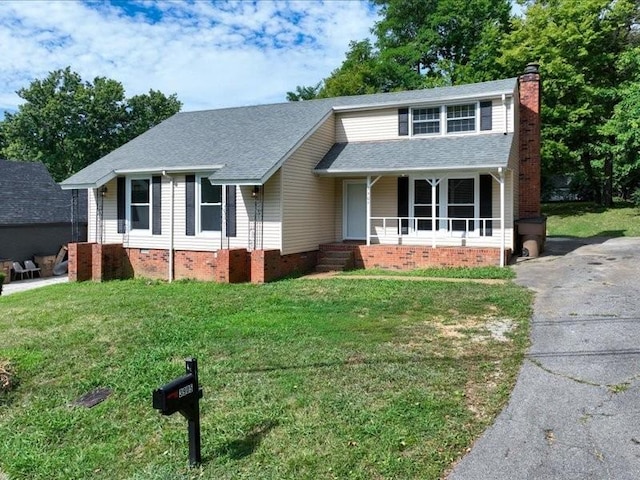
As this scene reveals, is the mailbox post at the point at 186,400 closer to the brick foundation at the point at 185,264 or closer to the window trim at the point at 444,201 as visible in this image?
the brick foundation at the point at 185,264

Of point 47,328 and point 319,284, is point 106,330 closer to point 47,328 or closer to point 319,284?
point 47,328

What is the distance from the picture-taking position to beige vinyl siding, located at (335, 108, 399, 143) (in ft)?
52.5

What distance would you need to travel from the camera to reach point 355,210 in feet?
52.7

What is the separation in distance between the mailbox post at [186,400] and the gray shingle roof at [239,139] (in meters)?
8.75

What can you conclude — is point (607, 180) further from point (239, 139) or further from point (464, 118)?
point (239, 139)

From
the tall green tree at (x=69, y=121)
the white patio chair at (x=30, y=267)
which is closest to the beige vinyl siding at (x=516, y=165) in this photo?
the white patio chair at (x=30, y=267)

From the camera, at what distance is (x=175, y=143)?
16750mm

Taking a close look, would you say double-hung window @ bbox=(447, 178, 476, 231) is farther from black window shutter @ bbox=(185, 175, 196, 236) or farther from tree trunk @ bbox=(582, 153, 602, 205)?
tree trunk @ bbox=(582, 153, 602, 205)

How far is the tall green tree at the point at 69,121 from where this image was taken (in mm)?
36000

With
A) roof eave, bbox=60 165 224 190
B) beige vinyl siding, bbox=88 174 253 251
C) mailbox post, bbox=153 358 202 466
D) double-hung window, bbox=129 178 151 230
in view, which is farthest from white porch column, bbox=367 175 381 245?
mailbox post, bbox=153 358 202 466

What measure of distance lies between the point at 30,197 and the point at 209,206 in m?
13.9

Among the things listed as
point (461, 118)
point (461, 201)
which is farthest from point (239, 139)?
point (461, 201)

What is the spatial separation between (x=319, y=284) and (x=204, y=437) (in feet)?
23.4

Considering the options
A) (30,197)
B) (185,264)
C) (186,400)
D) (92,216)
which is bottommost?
(186,400)
